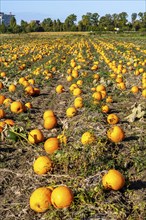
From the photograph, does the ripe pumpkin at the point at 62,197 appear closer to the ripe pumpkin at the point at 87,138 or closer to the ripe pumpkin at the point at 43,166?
the ripe pumpkin at the point at 43,166

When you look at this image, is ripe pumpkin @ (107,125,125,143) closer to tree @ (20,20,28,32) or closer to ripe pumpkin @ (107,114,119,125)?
ripe pumpkin @ (107,114,119,125)

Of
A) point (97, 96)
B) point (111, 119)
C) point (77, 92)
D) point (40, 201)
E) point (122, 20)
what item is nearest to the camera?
point (40, 201)

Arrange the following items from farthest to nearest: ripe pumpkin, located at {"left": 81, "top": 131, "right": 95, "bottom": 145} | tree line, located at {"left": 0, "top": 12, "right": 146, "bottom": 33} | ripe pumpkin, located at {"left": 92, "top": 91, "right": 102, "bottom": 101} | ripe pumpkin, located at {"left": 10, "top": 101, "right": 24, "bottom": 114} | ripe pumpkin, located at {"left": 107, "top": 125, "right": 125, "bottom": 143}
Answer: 1. tree line, located at {"left": 0, "top": 12, "right": 146, "bottom": 33}
2. ripe pumpkin, located at {"left": 92, "top": 91, "right": 102, "bottom": 101}
3. ripe pumpkin, located at {"left": 10, "top": 101, "right": 24, "bottom": 114}
4. ripe pumpkin, located at {"left": 107, "top": 125, "right": 125, "bottom": 143}
5. ripe pumpkin, located at {"left": 81, "top": 131, "right": 95, "bottom": 145}

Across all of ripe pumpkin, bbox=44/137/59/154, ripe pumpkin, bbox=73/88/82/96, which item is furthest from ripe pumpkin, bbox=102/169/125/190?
ripe pumpkin, bbox=73/88/82/96

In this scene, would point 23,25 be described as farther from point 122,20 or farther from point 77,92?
point 77,92

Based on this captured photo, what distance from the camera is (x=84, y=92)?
40.0 feet

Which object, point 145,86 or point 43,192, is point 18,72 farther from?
point 43,192

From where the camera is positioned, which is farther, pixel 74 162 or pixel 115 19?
pixel 115 19

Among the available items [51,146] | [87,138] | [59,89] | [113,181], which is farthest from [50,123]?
[59,89]

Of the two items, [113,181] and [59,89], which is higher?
[59,89]

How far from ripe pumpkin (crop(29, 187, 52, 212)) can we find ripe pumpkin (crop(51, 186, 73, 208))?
10 centimetres

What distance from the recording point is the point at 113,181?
5238 millimetres

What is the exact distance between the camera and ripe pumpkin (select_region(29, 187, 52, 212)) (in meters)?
4.98

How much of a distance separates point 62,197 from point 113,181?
80cm
